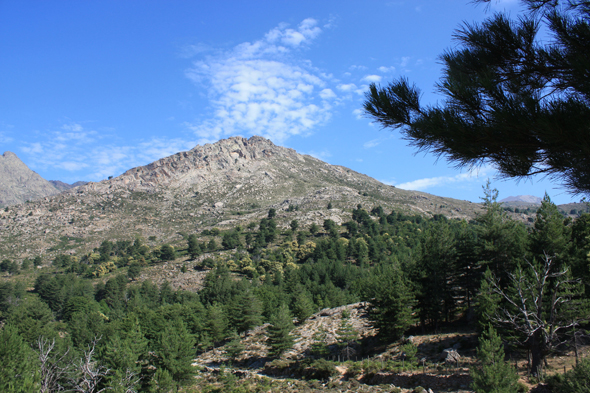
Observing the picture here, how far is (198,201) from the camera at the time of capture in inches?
5428

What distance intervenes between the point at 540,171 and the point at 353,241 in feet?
262

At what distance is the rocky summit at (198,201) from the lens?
10688 cm

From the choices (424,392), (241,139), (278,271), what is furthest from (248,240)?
(241,139)

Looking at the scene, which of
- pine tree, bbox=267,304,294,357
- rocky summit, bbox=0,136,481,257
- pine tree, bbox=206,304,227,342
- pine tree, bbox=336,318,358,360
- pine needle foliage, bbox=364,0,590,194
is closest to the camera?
pine needle foliage, bbox=364,0,590,194

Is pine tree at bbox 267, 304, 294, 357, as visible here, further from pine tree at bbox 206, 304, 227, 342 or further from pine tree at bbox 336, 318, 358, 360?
pine tree at bbox 206, 304, 227, 342

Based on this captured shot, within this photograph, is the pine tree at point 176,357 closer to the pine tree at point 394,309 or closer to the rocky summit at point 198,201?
the pine tree at point 394,309

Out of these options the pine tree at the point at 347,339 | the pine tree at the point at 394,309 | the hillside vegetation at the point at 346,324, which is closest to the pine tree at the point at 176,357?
Answer: the hillside vegetation at the point at 346,324

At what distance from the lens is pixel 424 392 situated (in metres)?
18.5

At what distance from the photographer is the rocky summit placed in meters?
107

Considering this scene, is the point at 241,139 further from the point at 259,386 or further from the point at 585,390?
the point at 585,390

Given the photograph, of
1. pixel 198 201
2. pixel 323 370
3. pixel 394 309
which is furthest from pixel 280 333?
pixel 198 201

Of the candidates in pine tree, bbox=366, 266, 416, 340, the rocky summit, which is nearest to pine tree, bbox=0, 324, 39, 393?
pine tree, bbox=366, 266, 416, 340

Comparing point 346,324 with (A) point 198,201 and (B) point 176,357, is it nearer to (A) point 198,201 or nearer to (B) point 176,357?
(B) point 176,357

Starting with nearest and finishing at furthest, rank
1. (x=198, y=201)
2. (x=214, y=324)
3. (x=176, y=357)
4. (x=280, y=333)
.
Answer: (x=176, y=357) → (x=280, y=333) → (x=214, y=324) → (x=198, y=201)
